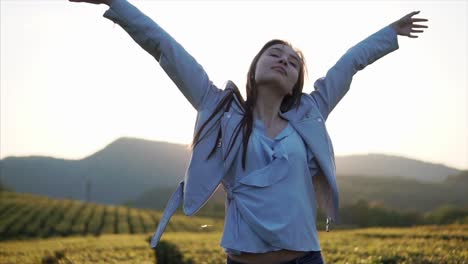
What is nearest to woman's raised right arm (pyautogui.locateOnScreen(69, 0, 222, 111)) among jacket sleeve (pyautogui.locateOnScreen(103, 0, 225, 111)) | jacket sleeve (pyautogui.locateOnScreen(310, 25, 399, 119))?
jacket sleeve (pyautogui.locateOnScreen(103, 0, 225, 111))

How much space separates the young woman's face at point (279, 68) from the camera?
2.55 m

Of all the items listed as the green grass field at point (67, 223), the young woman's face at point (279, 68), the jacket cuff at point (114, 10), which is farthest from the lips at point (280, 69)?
the green grass field at point (67, 223)

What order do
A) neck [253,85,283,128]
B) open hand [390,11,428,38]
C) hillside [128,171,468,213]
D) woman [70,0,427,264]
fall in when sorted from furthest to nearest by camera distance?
hillside [128,171,468,213] → open hand [390,11,428,38] → neck [253,85,283,128] → woman [70,0,427,264]

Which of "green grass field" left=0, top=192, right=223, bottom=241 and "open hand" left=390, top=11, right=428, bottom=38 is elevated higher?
"open hand" left=390, top=11, right=428, bottom=38

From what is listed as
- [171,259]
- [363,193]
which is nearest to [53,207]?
[171,259]

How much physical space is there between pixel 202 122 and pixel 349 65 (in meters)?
0.87

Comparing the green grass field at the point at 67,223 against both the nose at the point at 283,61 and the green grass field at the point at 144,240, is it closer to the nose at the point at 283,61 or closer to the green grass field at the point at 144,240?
the green grass field at the point at 144,240

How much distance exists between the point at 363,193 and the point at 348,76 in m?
71.7

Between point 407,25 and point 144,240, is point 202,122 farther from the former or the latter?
point 144,240

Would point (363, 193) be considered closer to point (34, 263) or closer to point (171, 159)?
point (34, 263)

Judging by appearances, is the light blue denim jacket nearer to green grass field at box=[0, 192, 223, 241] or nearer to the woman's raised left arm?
the woman's raised left arm

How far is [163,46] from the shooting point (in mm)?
2527

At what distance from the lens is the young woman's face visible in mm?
2549

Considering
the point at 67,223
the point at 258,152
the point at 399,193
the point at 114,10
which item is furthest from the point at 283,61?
the point at 399,193
